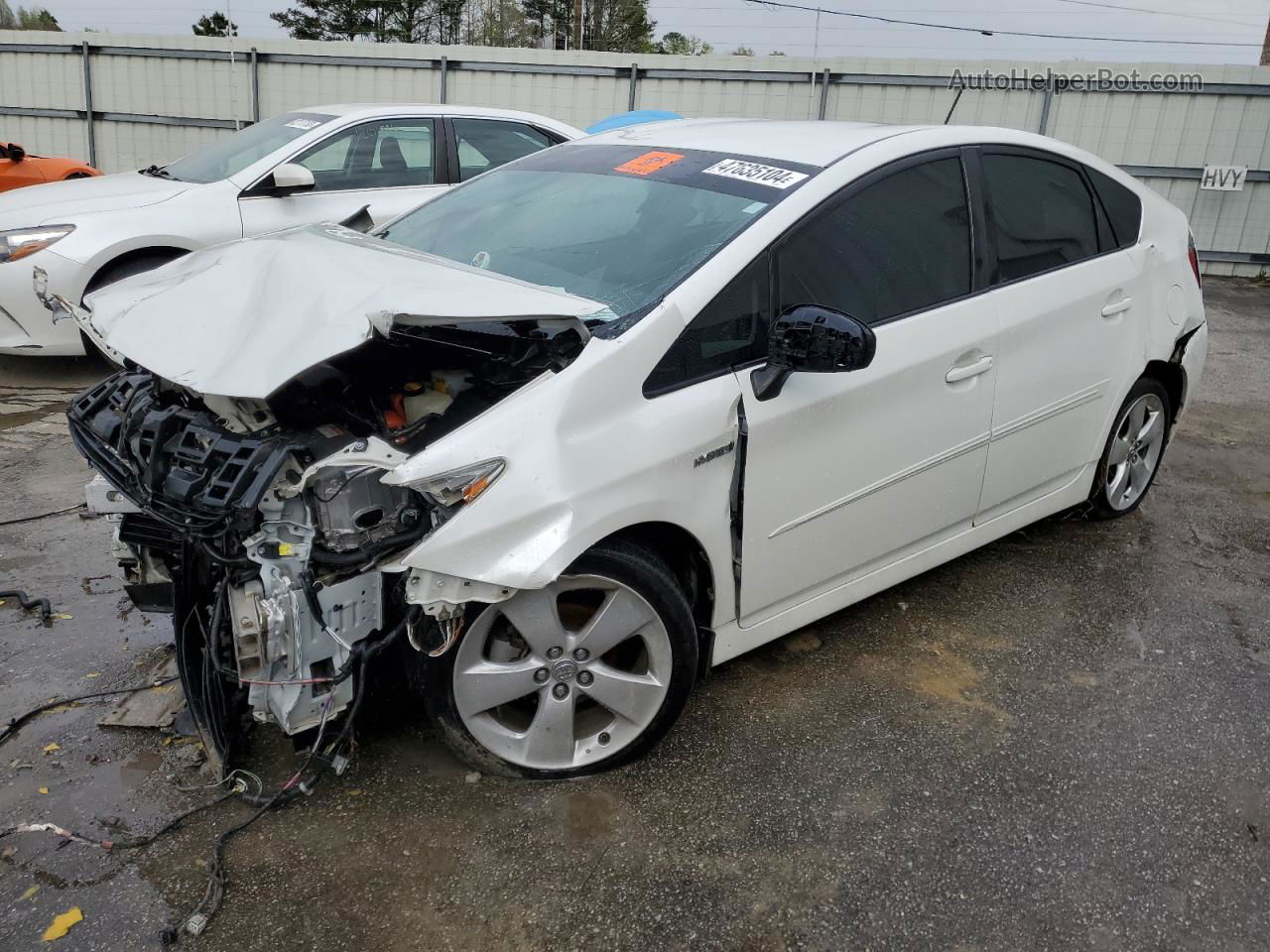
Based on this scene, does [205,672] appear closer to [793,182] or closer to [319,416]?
[319,416]

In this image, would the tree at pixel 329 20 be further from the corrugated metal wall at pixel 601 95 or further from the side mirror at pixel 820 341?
the side mirror at pixel 820 341

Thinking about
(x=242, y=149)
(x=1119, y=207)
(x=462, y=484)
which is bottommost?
(x=462, y=484)

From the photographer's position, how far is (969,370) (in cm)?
329

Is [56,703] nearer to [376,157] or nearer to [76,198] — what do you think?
[76,198]

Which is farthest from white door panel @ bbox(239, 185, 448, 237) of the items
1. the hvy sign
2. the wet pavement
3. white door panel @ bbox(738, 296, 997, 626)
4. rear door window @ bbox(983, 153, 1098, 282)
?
the hvy sign

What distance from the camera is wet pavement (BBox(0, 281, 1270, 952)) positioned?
7.50 feet

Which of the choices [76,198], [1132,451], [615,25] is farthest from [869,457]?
[615,25]

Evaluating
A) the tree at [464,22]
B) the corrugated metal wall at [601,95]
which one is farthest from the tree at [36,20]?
the corrugated metal wall at [601,95]

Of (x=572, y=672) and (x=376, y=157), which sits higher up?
(x=376, y=157)

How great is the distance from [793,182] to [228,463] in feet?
5.81

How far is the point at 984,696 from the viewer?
3.25 metres

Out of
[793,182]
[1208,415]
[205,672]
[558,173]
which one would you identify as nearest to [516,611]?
[205,672]

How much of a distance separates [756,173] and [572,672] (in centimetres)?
162

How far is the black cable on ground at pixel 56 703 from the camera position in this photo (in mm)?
2873
